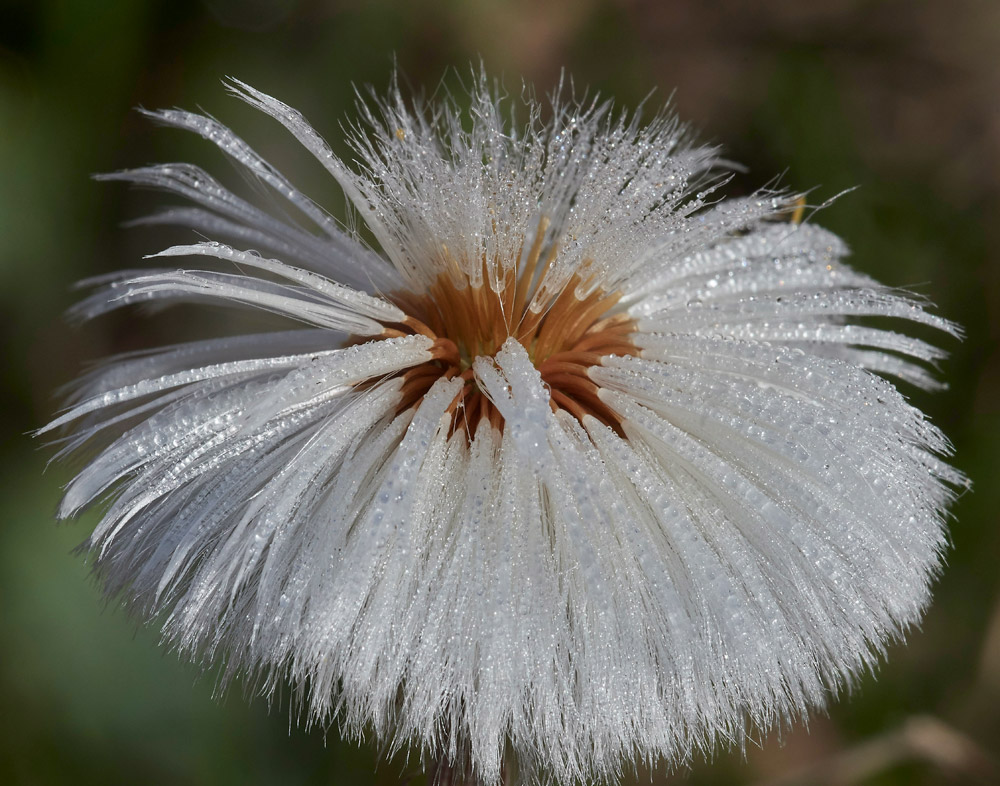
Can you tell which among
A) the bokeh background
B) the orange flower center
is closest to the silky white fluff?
the orange flower center

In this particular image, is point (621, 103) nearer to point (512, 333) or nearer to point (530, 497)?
point (512, 333)

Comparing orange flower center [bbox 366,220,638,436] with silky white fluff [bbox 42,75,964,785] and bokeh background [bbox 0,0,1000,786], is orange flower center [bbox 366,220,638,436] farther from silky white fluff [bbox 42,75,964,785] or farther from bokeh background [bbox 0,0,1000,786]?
bokeh background [bbox 0,0,1000,786]

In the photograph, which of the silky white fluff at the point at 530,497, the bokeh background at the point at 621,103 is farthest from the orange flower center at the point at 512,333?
the bokeh background at the point at 621,103

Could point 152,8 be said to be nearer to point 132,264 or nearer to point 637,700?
point 132,264

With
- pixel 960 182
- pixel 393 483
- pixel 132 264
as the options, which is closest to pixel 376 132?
pixel 393 483

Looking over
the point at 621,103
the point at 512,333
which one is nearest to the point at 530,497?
the point at 512,333

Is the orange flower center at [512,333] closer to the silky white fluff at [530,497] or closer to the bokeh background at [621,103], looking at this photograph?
the silky white fluff at [530,497]

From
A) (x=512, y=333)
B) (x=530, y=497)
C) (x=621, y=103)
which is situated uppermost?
(x=621, y=103)
